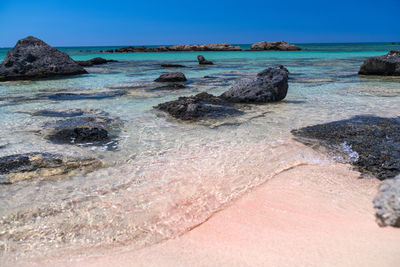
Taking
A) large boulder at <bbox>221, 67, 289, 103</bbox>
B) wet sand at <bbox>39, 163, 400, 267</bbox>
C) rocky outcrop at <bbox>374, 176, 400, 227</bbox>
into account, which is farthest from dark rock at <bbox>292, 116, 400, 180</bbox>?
large boulder at <bbox>221, 67, 289, 103</bbox>

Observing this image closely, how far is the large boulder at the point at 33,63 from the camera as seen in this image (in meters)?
12.8

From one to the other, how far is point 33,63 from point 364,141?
1358 centimetres

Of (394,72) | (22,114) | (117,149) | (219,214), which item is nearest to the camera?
(219,214)

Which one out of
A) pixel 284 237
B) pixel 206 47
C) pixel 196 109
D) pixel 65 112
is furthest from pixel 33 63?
pixel 206 47

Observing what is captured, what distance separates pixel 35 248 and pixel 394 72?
14984 millimetres

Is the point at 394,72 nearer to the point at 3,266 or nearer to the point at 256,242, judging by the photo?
the point at 256,242

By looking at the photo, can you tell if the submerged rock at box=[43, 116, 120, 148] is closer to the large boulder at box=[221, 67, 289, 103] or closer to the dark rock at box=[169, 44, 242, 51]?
the large boulder at box=[221, 67, 289, 103]

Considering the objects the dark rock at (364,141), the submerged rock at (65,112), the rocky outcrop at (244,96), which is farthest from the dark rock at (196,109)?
the dark rock at (364,141)

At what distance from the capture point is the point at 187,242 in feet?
6.95

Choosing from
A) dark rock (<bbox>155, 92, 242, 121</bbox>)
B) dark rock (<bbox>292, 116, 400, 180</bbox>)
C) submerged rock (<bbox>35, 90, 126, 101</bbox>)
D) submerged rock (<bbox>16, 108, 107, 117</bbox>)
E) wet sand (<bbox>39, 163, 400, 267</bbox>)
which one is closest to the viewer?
wet sand (<bbox>39, 163, 400, 267</bbox>)

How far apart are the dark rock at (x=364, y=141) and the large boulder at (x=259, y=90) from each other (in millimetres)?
2176

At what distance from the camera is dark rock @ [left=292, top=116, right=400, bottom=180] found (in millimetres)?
3293

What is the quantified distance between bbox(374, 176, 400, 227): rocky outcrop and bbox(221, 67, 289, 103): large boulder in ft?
15.0

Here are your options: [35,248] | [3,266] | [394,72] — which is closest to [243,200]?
[35,248]
